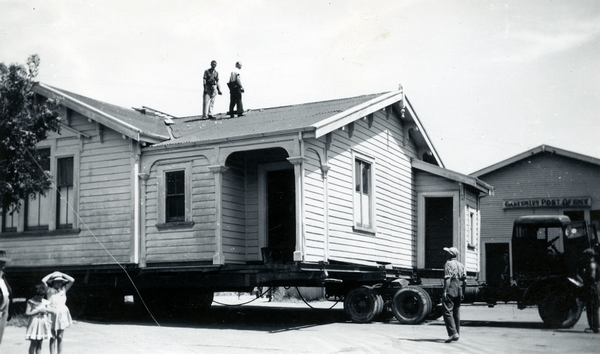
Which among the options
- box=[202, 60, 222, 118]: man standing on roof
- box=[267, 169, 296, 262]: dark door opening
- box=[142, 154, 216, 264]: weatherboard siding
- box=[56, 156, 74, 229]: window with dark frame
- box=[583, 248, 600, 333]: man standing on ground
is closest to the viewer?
box=[583, 248, 600, 333]: man standing on ground

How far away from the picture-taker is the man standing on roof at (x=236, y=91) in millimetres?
20422

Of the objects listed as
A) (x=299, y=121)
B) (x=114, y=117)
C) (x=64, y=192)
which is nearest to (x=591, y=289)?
(x=299, y=121)

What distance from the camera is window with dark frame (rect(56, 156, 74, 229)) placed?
63.4ft

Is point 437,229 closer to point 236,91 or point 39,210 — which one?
point 236,91

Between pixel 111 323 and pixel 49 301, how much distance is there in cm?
742

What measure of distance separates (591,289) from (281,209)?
792 cm

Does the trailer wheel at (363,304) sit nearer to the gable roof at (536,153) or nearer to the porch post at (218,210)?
the porch post at (218,210)

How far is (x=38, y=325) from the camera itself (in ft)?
31.1

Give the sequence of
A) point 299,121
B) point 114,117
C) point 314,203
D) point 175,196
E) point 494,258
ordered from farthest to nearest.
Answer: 1. point 494,258
2. point 114,117
3. point 175,196
4. point 299,121
5. point 314,203

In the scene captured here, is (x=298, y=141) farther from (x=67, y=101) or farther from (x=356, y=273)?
(x=67, y=101)

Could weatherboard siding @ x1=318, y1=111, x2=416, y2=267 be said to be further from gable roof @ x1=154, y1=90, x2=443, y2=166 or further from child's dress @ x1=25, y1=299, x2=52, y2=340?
child's dress @ x1=25, y1=299, x2=52, y2=340

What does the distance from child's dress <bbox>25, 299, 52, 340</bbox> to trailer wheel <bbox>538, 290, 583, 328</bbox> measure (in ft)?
35.8

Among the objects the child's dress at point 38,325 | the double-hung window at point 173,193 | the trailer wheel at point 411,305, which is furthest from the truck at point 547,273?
the child's dress at point 38,325

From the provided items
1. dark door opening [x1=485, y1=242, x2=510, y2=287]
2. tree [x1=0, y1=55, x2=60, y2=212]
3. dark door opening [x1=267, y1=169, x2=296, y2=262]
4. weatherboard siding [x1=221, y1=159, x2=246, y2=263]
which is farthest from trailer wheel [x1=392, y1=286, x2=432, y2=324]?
dark door opening [x1=485, y1=242, x2=510, y2=287]
